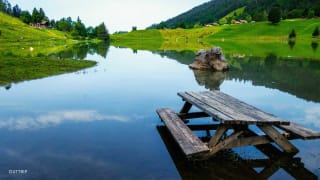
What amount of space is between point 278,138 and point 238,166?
2017 mm

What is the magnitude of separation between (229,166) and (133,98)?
1144 cm

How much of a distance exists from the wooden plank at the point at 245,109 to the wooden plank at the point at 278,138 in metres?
0.33

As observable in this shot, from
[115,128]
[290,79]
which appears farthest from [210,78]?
[115,128]

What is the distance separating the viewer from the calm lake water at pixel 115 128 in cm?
1049

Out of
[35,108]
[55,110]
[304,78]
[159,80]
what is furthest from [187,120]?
[304,78]

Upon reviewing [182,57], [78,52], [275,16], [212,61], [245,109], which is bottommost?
[245,109]

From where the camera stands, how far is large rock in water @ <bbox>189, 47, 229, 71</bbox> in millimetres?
37344

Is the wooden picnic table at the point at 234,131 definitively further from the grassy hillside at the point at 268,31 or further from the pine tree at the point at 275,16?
the pine tree at the point at 275,16

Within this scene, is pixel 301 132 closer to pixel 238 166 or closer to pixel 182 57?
pixel 238 166

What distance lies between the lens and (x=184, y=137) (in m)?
12.1

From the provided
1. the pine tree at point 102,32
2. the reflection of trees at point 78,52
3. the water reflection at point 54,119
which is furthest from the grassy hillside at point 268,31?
the water reflection at point 54,119

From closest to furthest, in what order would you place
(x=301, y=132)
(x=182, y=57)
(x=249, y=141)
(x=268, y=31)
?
1. (x=249, y=141)
2. (x=301, y=132)
3. (x=182, y=57)
4. (x=268, y=31)

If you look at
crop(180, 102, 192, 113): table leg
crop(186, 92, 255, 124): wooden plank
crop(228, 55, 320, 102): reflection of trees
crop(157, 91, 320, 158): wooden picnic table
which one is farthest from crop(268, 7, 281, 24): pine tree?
crop(157, 91, 320, 158): wooden picnic table

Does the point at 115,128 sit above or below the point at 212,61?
below
